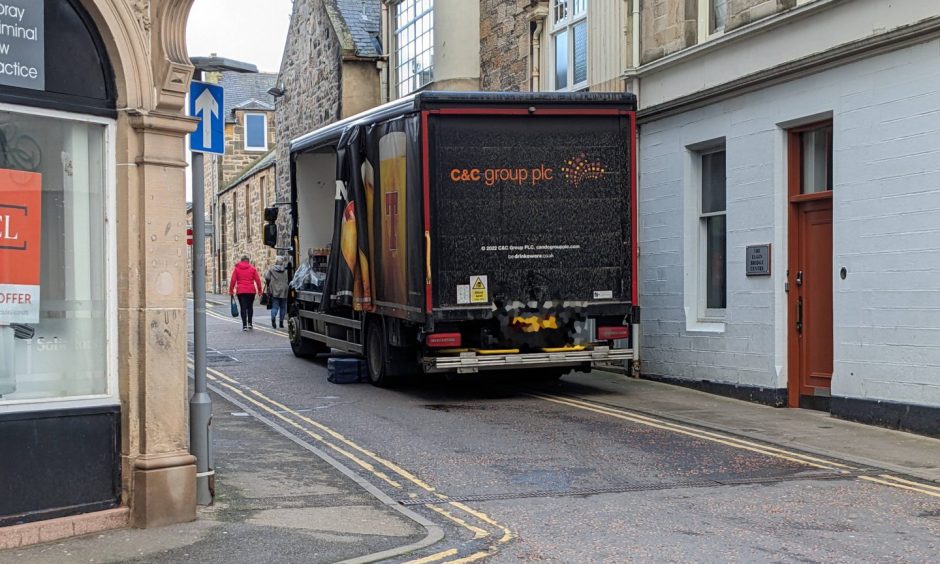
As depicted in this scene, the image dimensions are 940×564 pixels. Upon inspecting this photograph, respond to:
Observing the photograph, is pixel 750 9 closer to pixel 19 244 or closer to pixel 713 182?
pixel 713 182

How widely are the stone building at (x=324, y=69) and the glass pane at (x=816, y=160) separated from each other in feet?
55.8

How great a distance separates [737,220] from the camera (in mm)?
14867

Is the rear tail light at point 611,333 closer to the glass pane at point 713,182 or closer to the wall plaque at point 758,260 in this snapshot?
the wall plaque at point 758,260

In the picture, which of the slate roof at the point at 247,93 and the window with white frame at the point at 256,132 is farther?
the window with white frame at the point at 256,132

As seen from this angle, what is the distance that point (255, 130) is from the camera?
54.2m

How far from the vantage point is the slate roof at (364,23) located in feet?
99.0

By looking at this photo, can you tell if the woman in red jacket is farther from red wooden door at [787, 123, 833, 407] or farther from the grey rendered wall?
red wooden door at [787, 123, 833, 407]

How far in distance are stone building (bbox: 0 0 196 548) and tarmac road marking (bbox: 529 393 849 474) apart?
5243 millimetres

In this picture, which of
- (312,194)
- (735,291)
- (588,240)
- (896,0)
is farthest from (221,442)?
(312,194)

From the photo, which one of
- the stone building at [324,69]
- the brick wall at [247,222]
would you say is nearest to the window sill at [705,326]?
the stone building at [324,69]

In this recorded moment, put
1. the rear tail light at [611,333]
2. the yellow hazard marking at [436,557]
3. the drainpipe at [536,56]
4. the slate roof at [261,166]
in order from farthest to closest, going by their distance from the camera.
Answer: the slate roof at [261,166] < the drainpipe at [536,56] < the rear tail light at [611,333] < the yellow hazard marking at [436,557]

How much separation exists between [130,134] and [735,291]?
9232mm

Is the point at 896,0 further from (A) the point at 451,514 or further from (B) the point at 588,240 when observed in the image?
(A) the point at 451,514

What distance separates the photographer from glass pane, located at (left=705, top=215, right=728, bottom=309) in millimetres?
15594
